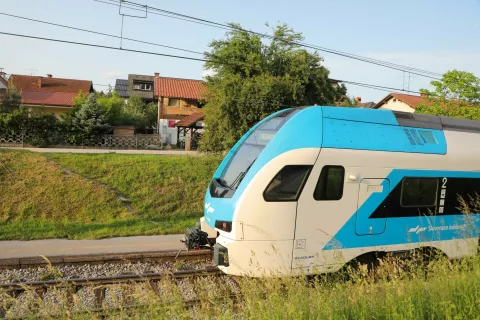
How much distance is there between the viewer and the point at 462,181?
24.4 feet

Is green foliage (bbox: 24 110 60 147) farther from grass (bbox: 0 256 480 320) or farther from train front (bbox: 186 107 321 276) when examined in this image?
grass (bbox: 0 256 480 320)

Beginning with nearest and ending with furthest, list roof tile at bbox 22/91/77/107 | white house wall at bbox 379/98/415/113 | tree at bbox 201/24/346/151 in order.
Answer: tree at bbox 201/24/346/151 < roof tile at bbox 22/91/77/107 < white house wall at bbox 379/98/415/113

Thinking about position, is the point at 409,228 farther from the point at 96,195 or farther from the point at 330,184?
the point at 96,195

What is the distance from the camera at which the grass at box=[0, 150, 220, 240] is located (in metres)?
11.3

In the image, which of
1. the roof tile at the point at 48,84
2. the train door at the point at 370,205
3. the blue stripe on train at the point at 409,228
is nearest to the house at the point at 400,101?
the blue stripe on train at the point at 409,228

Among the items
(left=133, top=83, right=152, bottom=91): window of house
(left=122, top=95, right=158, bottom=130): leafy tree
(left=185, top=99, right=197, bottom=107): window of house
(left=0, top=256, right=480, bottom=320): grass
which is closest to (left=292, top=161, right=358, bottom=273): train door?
(left=0, top=256, right=480, bottom=320): grass

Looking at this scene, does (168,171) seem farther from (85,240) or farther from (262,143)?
(262,143)

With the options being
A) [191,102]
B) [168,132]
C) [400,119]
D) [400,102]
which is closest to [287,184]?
[400,119]

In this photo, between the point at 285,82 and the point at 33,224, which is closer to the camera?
the point at 33,224

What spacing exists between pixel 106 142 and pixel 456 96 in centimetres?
2409

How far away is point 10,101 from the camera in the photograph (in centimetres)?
2789

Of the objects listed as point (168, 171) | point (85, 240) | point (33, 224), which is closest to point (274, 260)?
point (85, 240)

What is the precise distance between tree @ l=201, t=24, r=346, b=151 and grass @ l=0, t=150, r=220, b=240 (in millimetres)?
2680

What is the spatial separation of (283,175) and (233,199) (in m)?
0.88
